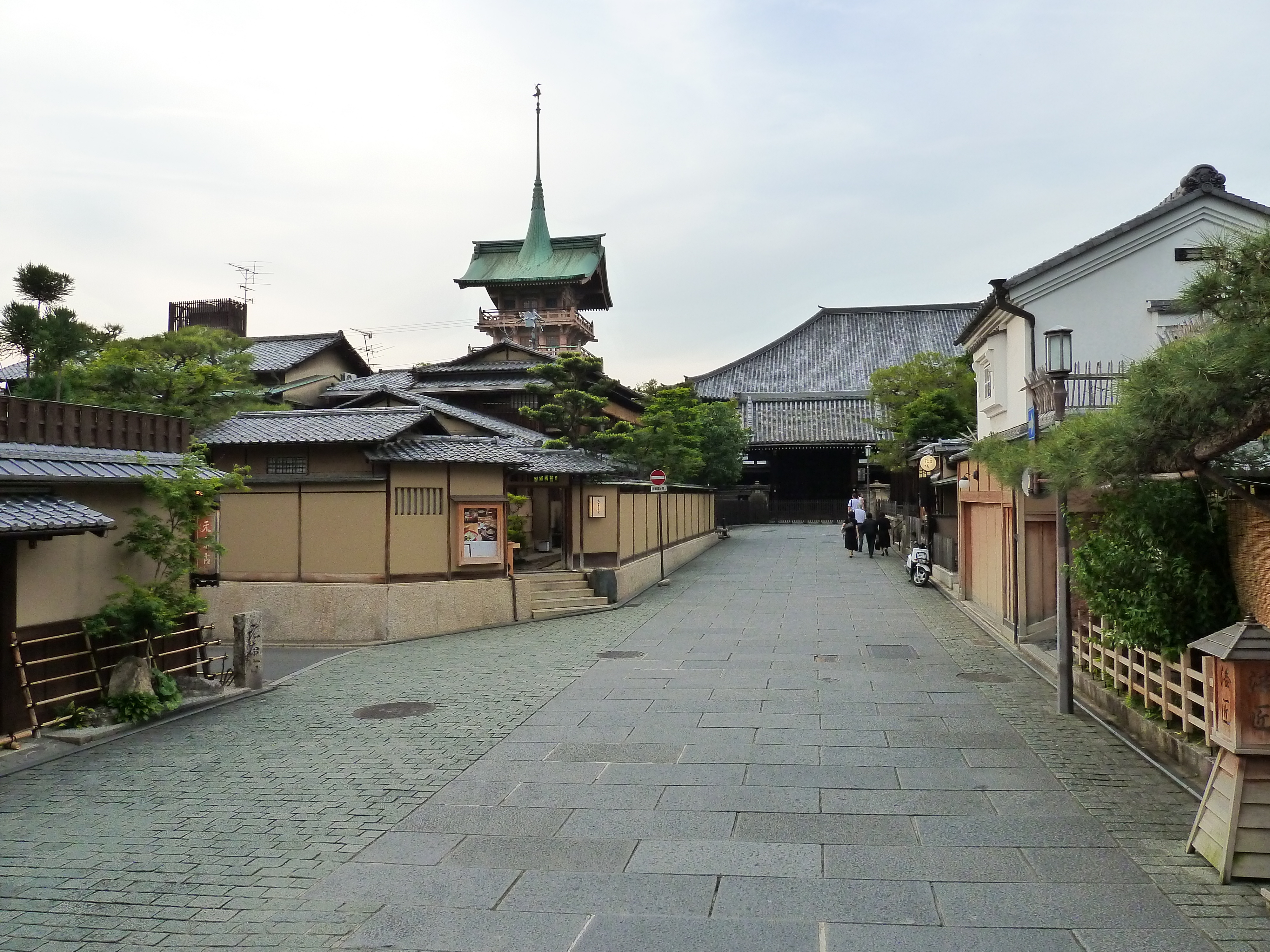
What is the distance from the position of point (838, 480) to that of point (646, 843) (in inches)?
1708

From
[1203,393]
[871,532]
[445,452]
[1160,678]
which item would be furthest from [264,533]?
[871,532]

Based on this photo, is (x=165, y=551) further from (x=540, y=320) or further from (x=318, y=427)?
(x=540, y=320)

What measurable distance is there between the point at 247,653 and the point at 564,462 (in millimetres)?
10781

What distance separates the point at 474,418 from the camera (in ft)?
87.8

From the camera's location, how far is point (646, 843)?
6.46 metres

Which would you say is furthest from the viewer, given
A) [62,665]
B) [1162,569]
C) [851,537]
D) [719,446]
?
[719,446]

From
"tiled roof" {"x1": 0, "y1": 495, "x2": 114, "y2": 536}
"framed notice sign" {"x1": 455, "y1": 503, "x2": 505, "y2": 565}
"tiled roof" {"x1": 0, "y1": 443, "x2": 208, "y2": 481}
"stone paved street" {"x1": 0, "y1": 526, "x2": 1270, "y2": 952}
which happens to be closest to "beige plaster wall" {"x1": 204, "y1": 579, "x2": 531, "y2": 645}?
"framed notice sign" {"x1": 455, "y1": 503, "x2": 505, "y2": 565}

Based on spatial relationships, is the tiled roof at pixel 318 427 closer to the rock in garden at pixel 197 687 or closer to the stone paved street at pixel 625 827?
the stone paved street at pixel 625 827

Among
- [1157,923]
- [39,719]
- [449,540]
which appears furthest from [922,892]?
[449,540]

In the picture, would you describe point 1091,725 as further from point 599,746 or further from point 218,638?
point 218,638

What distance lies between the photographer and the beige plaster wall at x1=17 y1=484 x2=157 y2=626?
966 cm

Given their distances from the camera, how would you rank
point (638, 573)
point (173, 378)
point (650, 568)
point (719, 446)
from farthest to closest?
point (719, 446) → point (650, 568) → point (638, 573) → point (173, 378)

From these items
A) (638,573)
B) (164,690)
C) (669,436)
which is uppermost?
(669,436)

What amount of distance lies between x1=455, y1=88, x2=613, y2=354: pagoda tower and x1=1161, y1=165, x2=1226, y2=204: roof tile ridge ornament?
3646cm
